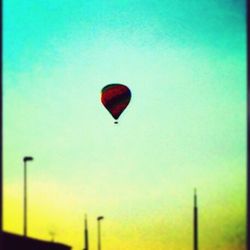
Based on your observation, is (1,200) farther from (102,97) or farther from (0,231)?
(102,97)

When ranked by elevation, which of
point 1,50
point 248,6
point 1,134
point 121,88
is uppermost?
point 121,88

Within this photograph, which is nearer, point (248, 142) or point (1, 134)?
point (1, 134)

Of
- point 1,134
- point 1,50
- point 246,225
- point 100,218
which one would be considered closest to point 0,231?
point 1,134

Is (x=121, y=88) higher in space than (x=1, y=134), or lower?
higher

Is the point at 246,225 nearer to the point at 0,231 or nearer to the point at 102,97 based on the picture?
the point at 0,231

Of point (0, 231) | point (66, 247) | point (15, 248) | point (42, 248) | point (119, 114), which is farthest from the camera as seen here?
point (66, 247)

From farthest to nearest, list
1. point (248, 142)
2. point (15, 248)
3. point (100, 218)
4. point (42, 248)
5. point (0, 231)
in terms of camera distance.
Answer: point (100, 218) → point (42, 248) → point (15, 248) → point (248, 142) → point (0, 231)
